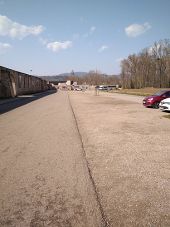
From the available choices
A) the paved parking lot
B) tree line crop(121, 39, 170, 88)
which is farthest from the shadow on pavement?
tree line crop(121, 39, 170, 88)

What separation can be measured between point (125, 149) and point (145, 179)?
265 centimetres

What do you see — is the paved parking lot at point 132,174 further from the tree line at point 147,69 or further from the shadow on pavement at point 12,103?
the tree line at point 147,69

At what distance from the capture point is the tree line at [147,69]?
83.9 metres

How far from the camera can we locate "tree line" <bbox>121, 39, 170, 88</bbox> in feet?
275

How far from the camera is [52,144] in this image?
30.7ft

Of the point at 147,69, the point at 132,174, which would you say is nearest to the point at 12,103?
the point at 132,174

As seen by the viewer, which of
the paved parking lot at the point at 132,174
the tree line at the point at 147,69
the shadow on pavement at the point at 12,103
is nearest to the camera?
the paved parking lot at the point at 132,174

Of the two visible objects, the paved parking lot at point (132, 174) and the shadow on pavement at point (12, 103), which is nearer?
the paved parking lot at point (132, 174)

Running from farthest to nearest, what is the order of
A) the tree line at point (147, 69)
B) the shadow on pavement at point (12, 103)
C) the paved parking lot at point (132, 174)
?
the tree line at point (147, 69) < the shadow on pavement at point (12, 103) < the paved parking lot at point (132, 174)

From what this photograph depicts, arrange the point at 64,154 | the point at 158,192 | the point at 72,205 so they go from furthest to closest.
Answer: the point at 64,154 → the point at 158,192 → the point at 72,205

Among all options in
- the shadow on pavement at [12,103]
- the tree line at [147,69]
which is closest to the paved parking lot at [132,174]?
the shadow on pavement at [12,103]

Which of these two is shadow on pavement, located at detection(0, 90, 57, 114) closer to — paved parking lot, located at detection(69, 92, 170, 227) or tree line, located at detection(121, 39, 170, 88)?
paved parking lot, located at detection(69, 92, 170, 227)

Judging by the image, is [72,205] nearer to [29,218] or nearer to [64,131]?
[29,218]

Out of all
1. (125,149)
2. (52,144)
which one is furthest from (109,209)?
(52,144)
